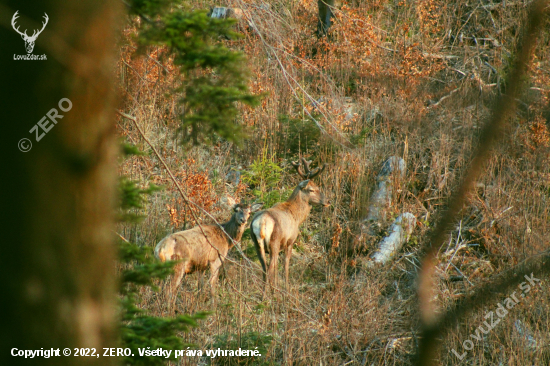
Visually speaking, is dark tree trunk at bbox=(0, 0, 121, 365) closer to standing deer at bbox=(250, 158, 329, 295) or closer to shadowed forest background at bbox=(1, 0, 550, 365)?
shadowed forest background at bbox=(1, 0, 550, 365)

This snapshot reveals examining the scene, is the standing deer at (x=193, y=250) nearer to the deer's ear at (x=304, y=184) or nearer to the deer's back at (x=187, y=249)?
A: the deer's back at (x=187, y=249)

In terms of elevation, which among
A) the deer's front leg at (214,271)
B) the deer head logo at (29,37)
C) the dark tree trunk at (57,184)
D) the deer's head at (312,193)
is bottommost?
the deer's front leg at (214,271)

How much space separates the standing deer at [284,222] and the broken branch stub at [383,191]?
2.96ft

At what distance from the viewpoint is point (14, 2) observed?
125 cm

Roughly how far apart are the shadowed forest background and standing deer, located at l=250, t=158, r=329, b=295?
1.25 ft

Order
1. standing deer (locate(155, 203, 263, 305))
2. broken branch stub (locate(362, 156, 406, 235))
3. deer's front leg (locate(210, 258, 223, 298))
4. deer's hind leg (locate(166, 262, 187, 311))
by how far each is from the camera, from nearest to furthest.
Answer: deer's hind leg (locate(166, 262, 187, 311)) < standing deer (locate(155, 203, 263, 305)) < deer's front leg (locate(210, 258, 223, 298)) < broken branch stub (locate(362, 156, 406, 235))

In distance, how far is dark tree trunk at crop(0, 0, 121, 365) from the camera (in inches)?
47.9

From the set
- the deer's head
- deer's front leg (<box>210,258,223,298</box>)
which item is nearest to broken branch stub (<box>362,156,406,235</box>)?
the deer's head

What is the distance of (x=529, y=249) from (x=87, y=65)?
8023 mm

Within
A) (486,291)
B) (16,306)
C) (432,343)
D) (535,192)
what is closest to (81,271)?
(16,306)

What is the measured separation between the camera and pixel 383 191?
10062 mm

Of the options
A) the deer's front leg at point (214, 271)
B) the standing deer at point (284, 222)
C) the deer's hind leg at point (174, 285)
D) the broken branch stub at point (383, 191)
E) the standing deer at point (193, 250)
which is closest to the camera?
the deer's hind leg at point (174, 285)

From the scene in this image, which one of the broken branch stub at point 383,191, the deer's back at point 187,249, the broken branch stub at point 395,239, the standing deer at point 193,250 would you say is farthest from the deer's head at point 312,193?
the deer's back at point 187,249

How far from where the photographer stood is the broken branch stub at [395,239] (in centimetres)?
882
